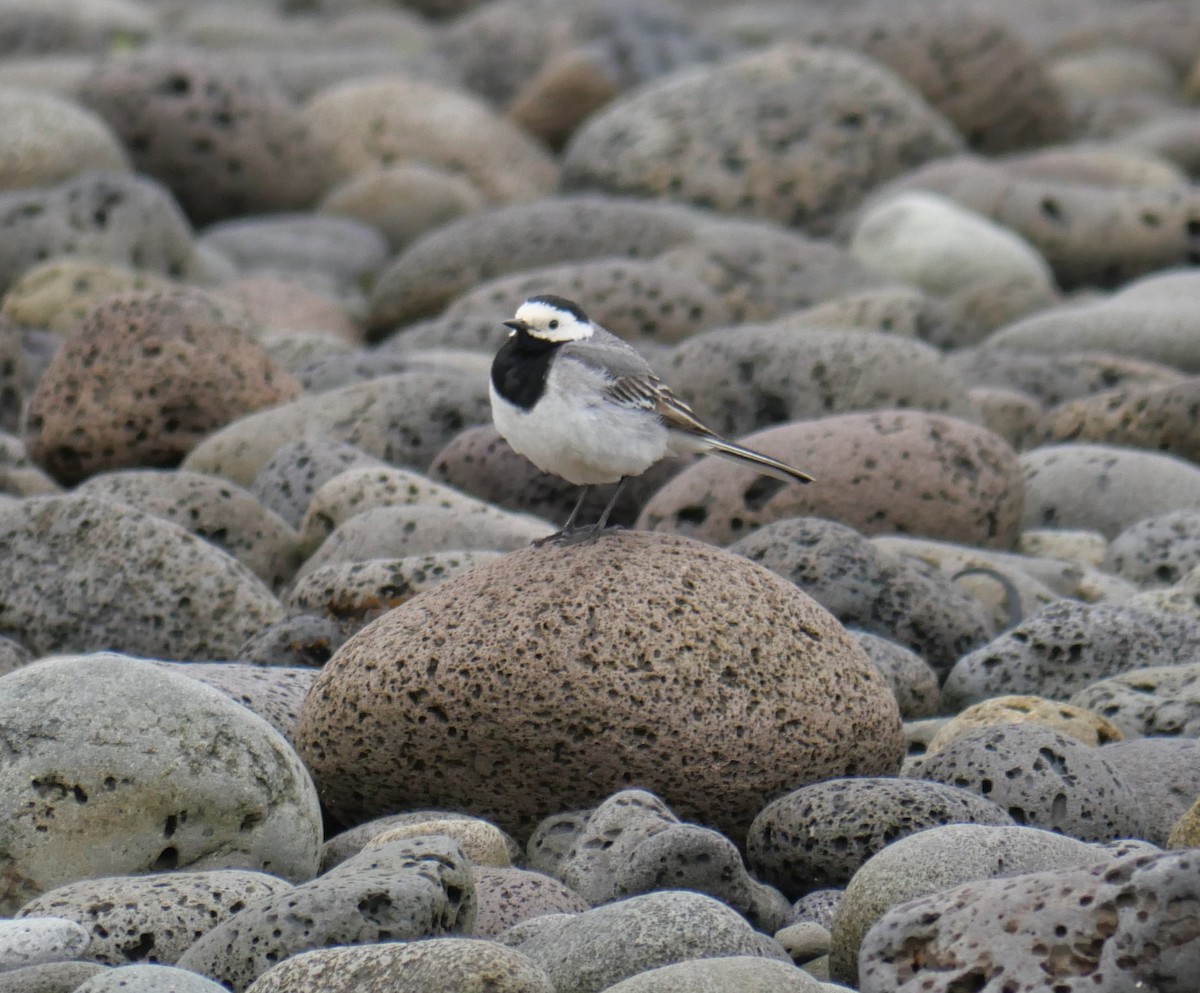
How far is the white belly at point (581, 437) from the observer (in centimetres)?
714

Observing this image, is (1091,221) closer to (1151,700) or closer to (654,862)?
(1151,700)

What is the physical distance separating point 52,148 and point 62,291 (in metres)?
4.18

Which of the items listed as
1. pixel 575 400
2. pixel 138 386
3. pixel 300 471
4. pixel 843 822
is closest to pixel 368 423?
pixel 300 471

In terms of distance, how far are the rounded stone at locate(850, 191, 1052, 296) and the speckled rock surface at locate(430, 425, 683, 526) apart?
7531 mm

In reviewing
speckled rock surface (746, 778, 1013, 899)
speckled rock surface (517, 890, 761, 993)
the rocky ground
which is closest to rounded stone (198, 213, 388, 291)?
the rocky ground

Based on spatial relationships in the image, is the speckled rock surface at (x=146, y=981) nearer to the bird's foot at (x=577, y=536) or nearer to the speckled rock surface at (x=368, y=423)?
the bird's foot at (x=577, y=536)

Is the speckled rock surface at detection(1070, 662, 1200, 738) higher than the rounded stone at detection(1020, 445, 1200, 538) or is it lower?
higher

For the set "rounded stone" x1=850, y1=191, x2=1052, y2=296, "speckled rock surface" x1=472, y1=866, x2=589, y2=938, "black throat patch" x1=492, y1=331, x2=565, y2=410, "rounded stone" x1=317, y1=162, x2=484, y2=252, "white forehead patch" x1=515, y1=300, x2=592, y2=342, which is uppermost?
"white forehead patch" x1=515, y1=300, x2=592, y2=342

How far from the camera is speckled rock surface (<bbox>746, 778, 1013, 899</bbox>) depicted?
259 inches

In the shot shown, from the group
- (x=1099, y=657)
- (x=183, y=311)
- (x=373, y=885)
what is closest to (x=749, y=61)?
(x=183, y=311)

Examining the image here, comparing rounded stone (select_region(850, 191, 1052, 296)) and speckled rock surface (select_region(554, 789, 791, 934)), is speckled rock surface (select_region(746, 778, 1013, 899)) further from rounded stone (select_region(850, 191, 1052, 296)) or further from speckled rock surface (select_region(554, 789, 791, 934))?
rounded stone (select_region(850, 191, 1052, 296))

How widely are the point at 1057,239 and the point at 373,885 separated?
14.0m

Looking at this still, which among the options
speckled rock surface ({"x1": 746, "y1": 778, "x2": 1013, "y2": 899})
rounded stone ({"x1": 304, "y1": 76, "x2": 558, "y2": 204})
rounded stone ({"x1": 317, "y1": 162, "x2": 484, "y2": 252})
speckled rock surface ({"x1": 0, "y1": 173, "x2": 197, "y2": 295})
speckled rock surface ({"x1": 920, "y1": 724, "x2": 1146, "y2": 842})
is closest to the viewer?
speckled rock surface ({"x1": 746, "y1": 778, "x2": 1013, "y2": 899})

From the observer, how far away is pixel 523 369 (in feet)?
23.7
